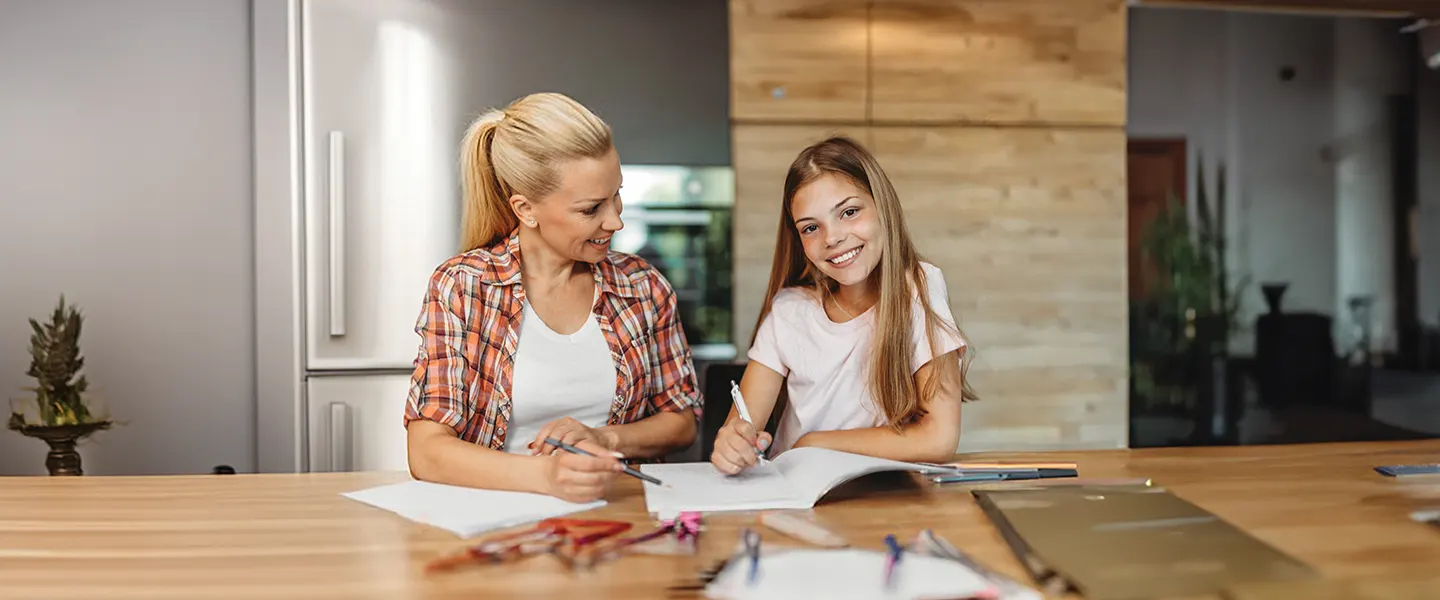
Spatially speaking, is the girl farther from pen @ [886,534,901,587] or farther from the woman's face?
pen @ [886,534,901,587]

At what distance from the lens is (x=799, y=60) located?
2.69 meters

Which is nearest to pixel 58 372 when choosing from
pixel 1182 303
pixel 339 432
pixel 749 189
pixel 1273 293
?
pixel 339 432

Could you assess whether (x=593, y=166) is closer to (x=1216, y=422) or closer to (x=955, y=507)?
(x=955, y=507)

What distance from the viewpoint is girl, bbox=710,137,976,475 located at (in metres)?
1.53

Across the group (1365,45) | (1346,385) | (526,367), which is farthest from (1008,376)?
(526,367)

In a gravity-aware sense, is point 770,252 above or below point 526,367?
above

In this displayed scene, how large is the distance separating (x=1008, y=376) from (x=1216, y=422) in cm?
60

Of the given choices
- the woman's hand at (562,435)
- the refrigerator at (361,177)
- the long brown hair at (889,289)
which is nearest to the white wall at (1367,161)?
the long brown hair at (889,289)

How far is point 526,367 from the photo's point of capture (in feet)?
5.47

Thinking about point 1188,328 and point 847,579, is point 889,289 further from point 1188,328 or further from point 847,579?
point 1188,328

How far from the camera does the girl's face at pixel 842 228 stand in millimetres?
1616

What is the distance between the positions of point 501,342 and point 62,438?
143 centimetres

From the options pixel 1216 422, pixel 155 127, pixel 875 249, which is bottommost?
pixel 1216 422

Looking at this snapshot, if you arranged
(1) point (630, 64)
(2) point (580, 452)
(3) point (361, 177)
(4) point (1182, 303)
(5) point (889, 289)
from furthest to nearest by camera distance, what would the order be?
(4) point (1182, 303) → (1) point (630, 64) → (3) point (361, 177) → (5) point (889, 289) → (2) point (580, 452)
